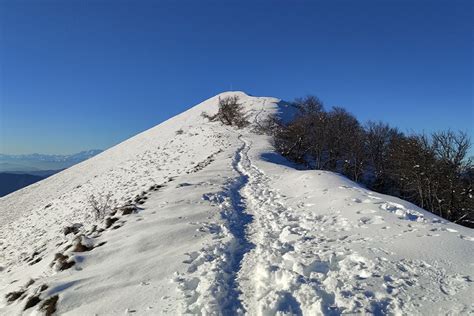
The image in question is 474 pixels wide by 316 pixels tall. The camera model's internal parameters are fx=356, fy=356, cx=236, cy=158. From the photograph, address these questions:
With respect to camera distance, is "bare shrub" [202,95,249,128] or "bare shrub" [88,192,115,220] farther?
"bare shrub" [202,95,249,128]

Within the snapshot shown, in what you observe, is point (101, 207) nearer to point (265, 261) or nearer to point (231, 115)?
point (265, 261)

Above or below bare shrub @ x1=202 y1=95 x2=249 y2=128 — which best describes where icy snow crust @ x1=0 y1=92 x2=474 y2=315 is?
below

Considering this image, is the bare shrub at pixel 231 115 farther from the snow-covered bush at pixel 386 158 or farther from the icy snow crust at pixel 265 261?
the icy snow crust at pixel 265 261

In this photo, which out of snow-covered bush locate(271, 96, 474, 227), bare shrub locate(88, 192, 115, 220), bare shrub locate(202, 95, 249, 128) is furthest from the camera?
bare shrub locate(202, 95, 249, 128)

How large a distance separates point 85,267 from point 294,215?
6494mm

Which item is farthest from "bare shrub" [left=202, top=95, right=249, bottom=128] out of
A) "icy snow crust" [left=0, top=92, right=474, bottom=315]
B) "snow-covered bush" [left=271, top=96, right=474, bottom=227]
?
"icy snow crust" [left=0, top=92, right=474, bottom=315]

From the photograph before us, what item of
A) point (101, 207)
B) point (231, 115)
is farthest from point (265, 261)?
point (231, 115)

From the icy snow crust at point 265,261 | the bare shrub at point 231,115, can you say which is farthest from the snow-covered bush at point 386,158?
the icy snow crust at point 265,261

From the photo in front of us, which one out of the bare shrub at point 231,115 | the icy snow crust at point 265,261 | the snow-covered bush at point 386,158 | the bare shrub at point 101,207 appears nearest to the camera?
the icy snow crust at point 265,261

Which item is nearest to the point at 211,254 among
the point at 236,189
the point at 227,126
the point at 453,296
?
the point at 453,296

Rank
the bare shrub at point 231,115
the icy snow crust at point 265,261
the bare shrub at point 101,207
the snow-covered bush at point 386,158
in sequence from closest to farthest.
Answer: the icy snow crust at point 265,261
the bare shrub at point 101,207
the snow-covered bush at point 386,158
the bare shrub at point 231,115

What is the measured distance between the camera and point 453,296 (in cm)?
593

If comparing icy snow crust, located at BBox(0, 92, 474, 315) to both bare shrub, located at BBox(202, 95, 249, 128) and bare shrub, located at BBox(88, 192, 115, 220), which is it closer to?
bare shrub, located at BBox(88, 192, 115, 220)

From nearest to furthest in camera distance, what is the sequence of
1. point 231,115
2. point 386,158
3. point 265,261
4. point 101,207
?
1. point 265,261
2. point 101,207
3. point 386,158
4. point 231,115
